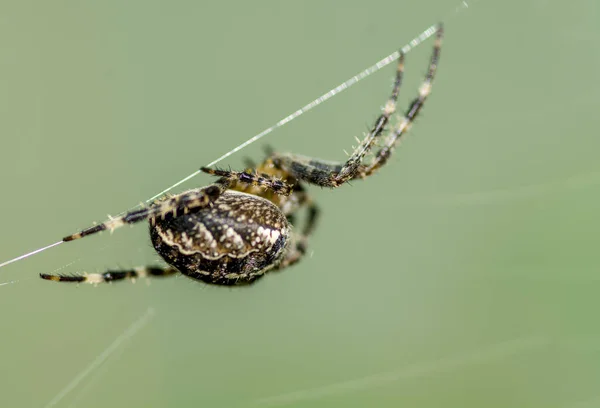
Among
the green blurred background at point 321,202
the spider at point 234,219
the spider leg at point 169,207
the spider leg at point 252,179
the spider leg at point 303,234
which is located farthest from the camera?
the green blurred background at point 321,202

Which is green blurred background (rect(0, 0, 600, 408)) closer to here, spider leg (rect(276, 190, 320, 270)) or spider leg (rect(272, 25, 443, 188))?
spider leg (rect(276, 190, 320, 270))

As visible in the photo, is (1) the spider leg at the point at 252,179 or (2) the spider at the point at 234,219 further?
(1) the spider leg at the point at 252,179

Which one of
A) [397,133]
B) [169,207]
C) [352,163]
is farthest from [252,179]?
[397,133]

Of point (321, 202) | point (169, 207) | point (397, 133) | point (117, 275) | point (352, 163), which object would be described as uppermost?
point (321, 202)

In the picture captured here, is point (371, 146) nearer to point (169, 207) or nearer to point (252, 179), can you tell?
point (252, 179)

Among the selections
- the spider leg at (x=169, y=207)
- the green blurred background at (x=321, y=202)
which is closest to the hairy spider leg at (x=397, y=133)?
the spider leg at (x=169, y=207)

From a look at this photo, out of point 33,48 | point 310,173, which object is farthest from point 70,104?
point 310,173

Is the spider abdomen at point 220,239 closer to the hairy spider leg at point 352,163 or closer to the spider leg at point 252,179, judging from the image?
the spider leg at point 252,179

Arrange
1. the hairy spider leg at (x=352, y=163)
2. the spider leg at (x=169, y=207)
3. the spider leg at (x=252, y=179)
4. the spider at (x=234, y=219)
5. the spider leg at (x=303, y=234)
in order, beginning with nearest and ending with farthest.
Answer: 1. the spider leg at (x=169, y=207)
2. the spider at (x=234, y=219)
3. the spider leg at (x=252, y=179)
4. the hairy spider leg at (x=352, y=163)
5. the spider leg at (x=303, y=234)

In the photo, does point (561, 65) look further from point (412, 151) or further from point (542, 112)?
point (412, 151)

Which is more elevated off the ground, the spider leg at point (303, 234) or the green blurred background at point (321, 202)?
the green blurred background at point (321, 202)
